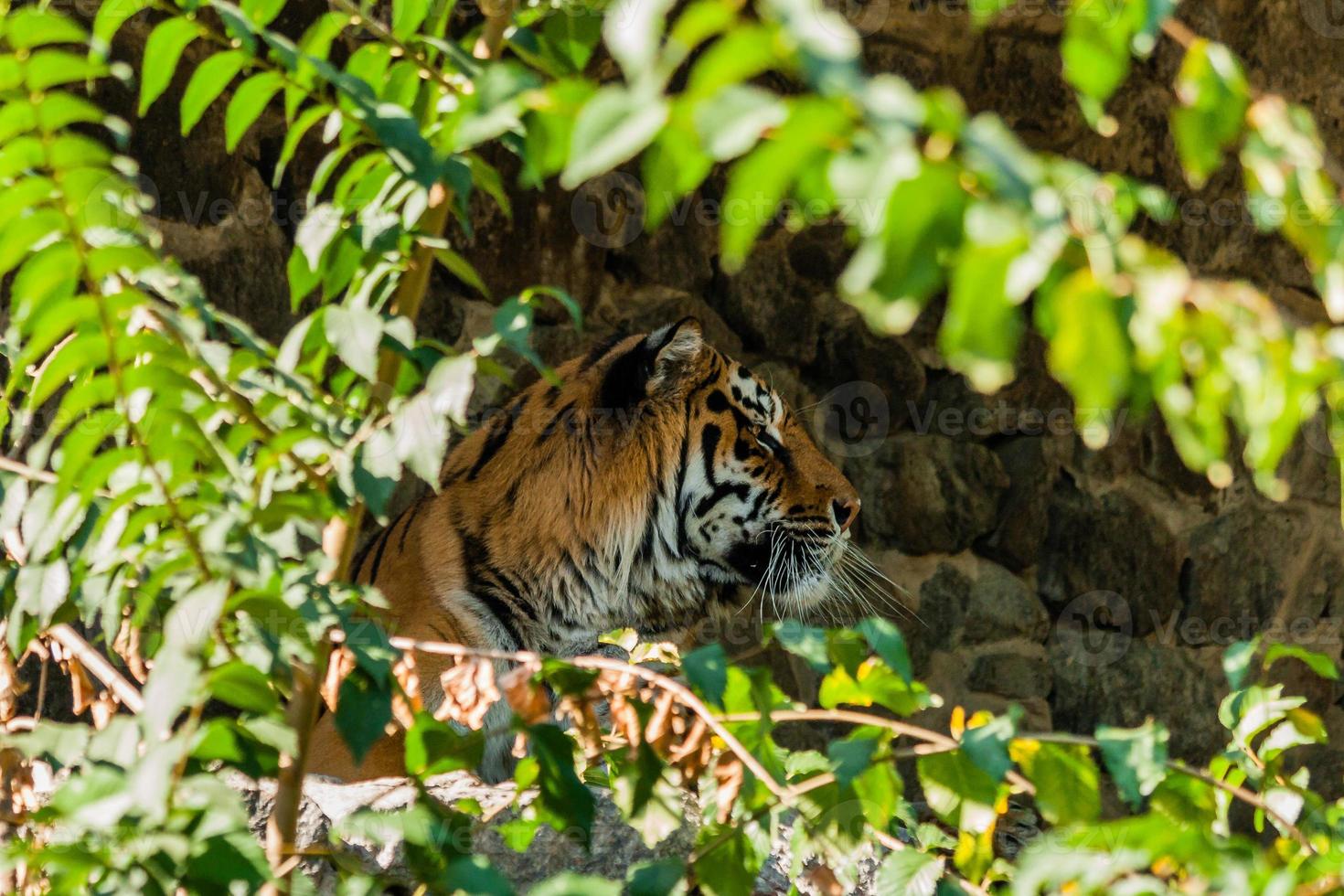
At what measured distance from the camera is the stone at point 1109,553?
172 inches

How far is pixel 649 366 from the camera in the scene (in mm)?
3182

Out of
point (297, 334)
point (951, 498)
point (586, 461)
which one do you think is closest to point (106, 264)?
point (297, 334)

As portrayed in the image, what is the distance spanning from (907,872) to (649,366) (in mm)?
2024

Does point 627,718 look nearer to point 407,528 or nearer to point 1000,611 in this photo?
point 407,528

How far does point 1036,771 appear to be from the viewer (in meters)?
1.22

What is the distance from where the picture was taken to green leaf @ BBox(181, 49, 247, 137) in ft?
4.03

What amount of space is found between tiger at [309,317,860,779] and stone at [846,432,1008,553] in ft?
2.39

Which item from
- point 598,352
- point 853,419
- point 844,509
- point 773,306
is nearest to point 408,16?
point 598,352

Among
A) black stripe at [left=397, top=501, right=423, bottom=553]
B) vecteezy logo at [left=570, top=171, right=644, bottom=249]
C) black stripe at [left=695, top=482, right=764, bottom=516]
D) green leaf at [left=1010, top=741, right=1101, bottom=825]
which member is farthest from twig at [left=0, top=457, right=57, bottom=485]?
vecteezy logo at [left=570, top=171, right=644, bottom=249]

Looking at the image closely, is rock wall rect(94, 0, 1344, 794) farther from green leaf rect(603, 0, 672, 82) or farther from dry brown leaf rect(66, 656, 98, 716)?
green leaf rect(603, 0, 672, 82)

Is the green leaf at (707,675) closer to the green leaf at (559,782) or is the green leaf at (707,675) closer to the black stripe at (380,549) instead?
the green leaf at (559,782)

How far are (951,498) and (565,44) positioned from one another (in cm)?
303

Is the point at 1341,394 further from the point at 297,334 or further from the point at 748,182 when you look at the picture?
the point at 297,334

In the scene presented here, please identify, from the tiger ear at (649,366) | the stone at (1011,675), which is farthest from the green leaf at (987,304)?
the stone at (1011,675)
